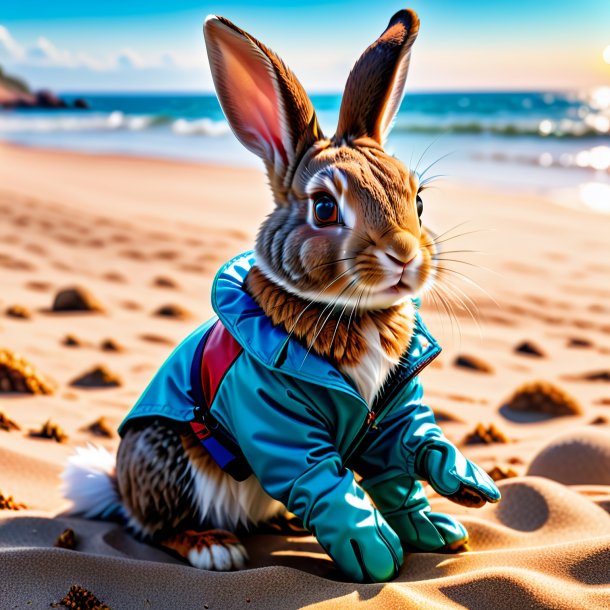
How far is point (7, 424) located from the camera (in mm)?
3607

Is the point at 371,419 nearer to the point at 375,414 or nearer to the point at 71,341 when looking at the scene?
the point at 375,414

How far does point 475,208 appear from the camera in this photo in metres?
11.2

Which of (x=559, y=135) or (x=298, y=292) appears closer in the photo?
(x=298, y=292)

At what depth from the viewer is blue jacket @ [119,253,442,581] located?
2283mm

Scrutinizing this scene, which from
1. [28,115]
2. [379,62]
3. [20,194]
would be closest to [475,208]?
[20,194]

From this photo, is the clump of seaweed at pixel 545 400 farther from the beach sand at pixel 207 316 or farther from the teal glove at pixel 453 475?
the teal glove at pixel 453 475

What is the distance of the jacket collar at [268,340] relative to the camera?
7.65 feet

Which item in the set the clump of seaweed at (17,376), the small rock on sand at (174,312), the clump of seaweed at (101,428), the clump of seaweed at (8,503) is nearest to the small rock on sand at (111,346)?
the small rock on sand at (174,312)

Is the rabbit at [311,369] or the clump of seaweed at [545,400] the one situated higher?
the rabbit at [311,369]

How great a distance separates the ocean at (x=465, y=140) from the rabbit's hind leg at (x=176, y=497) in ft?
22.2

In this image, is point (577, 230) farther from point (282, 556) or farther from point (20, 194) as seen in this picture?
point (282, 556)

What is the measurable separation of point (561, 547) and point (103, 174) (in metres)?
13.0

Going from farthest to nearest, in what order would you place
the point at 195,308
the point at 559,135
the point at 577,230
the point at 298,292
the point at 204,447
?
the point at 559,135
the point at 577,230
the point at 195,308
the point at 204,447
the point at 298,292

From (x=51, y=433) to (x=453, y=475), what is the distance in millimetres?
1944
